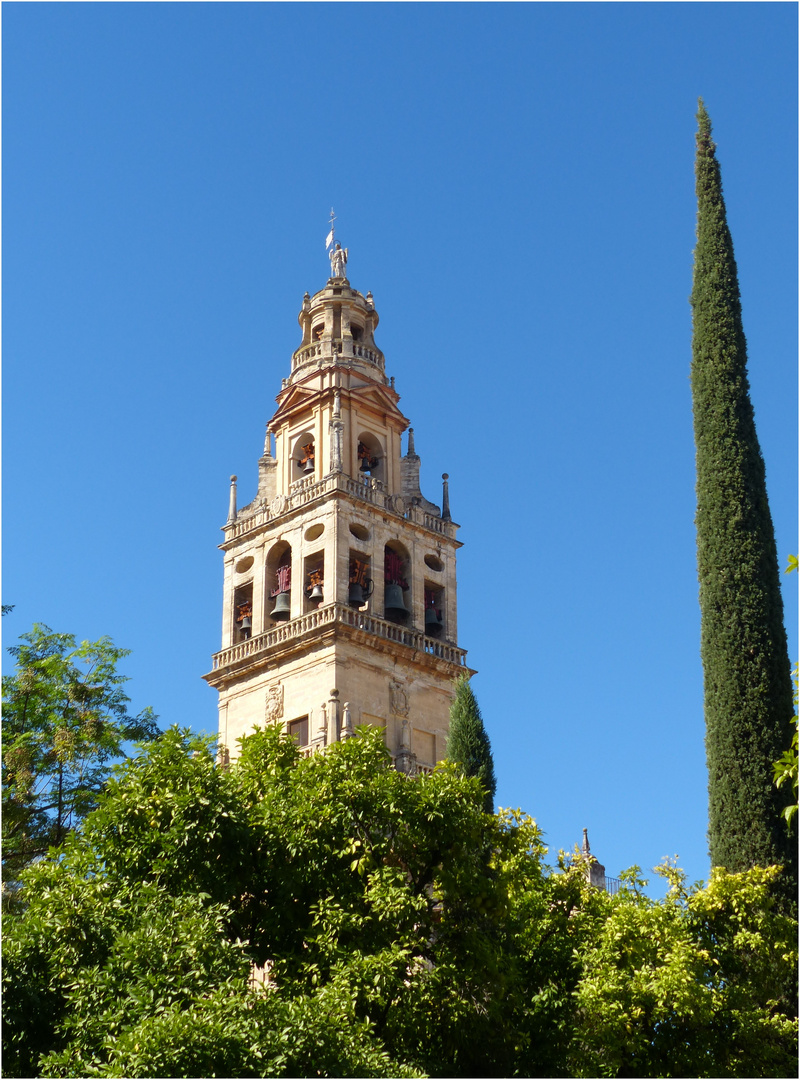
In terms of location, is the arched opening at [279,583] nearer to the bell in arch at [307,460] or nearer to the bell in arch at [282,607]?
the bell in arch at [282,607]

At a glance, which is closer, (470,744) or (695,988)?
(695,988)

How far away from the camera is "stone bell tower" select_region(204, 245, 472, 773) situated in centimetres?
4244

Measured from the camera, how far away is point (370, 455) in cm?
4884

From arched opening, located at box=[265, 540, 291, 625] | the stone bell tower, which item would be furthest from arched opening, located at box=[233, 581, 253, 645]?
arched opening, located at box=[265, 540, 291, 625]

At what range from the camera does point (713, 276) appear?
97.6 ft

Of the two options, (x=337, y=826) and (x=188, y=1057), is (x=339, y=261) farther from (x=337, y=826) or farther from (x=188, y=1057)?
(x=188, y=1057)

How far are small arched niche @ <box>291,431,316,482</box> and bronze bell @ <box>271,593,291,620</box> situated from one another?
16.8 feet

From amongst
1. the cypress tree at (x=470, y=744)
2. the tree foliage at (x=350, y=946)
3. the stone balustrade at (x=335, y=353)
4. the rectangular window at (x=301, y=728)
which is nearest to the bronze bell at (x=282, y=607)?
the rectangular window at (x=301, y=728)

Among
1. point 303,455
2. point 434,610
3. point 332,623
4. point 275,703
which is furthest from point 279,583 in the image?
point 303,455

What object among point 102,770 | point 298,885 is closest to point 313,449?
point 102,770

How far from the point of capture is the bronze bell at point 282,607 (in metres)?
44.7

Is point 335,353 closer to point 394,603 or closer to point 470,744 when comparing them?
point 394,603

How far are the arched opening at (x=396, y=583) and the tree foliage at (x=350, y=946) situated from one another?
19.2 m

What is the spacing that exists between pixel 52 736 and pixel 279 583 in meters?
16.6
